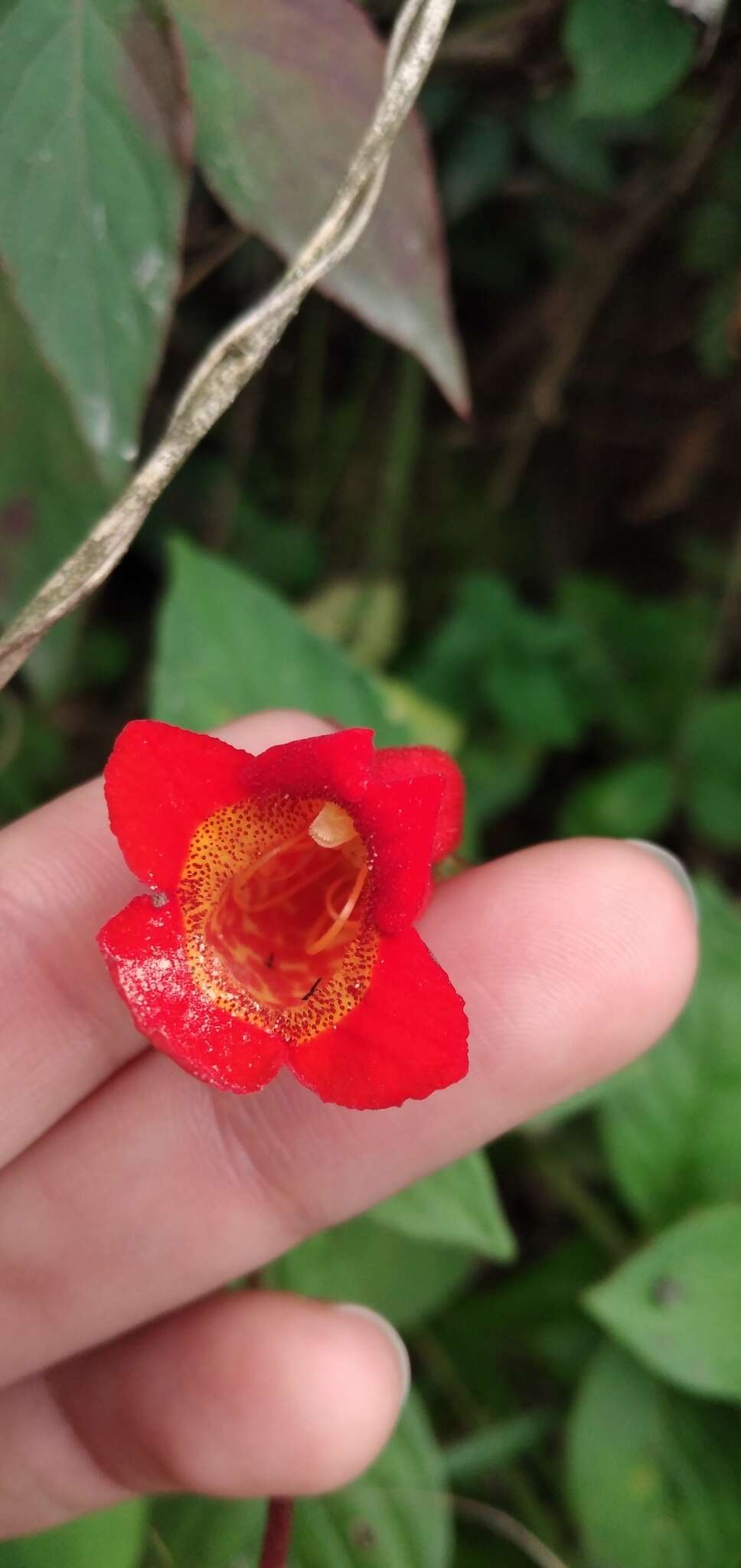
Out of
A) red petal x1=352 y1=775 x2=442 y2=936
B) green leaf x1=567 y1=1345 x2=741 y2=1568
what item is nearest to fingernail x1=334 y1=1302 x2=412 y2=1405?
green leaf x1=567 y1=1345 x2=741 y2=1568

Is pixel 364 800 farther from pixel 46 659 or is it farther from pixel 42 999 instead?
pixel 46 659

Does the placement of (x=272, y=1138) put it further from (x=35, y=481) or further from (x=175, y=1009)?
(x=35, y=481)

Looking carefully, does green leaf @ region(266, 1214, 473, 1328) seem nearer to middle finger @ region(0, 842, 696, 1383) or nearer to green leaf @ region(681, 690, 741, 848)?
→ middle finger @ region(0, 842, 696, 1383)

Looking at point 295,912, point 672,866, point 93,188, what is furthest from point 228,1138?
point 93,188

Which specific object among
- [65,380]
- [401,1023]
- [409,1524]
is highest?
[65,380]

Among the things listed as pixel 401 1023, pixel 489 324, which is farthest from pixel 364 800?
pixel 489 324

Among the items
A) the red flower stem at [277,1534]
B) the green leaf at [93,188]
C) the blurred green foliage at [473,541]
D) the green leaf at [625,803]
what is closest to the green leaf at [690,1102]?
the blurred green foliage at [473,541]

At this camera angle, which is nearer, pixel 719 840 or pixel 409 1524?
pixel 409 1524
